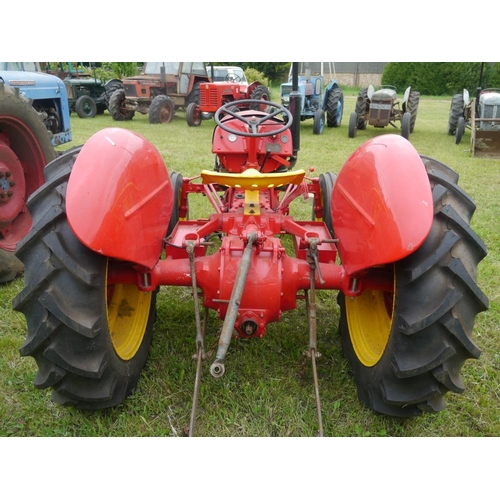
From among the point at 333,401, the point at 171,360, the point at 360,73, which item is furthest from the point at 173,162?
the point at 360,73

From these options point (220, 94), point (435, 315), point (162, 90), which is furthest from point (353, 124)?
point (435, 315)

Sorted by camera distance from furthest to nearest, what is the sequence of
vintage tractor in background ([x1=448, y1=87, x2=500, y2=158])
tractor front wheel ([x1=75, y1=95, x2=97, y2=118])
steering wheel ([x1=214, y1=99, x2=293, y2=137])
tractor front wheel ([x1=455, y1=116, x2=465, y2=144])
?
1. tractor front wheel ([x1=75, y1=95, x2=97, y2=118])
2. tractor front wheel ([x1=455, y1=116, x2=465, y2=144])
3. vintage tractor in background ([x1=448, y1=87, x2=500, y2=158])
4. steering wheel ([x1=214, y1=99, x2=293, y2=137])

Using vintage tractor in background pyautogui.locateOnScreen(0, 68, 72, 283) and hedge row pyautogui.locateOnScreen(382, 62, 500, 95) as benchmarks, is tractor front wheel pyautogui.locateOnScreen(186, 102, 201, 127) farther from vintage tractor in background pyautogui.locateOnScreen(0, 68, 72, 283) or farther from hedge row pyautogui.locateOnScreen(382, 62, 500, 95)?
hedge row pyautogui.locateOnScreen(382, 62, 500, 95)

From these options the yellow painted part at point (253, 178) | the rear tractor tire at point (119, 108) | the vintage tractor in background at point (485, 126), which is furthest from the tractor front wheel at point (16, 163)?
the rear tractor tire at point (119, 108)

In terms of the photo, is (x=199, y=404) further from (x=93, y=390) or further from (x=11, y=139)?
(x=11, y=139)

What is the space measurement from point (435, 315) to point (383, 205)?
465 millimetres

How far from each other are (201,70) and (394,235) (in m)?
13.3

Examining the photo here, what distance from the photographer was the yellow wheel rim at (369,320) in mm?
2342

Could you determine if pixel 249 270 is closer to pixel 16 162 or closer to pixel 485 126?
pixel 16 162

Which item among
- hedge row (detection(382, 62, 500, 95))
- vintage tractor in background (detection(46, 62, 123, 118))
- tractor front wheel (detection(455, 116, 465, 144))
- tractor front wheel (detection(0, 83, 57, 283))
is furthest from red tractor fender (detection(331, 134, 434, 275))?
hedge row (detection(382, 62, 500, 95))

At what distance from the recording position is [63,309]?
1.76m

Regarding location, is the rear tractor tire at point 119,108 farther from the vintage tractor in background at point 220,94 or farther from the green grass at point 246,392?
the green grass at point 246,392

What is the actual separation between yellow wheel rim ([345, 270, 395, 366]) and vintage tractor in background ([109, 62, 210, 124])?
11.5 m

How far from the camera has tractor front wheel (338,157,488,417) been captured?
1.77 m
